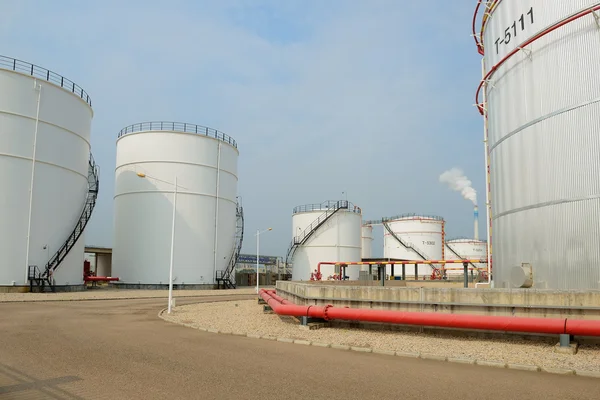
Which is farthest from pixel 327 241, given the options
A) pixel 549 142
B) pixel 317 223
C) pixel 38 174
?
pixel 549 142

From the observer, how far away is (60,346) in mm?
12078

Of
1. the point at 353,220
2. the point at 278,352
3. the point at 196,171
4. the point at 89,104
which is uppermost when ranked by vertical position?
the point at 89,104

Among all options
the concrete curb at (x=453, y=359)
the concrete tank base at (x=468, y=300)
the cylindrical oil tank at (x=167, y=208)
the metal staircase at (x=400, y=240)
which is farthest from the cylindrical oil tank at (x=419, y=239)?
the concrete curb at (x=453, y=359)

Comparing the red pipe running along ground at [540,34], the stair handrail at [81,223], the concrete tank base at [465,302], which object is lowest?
the concrete tank base at [465,302]

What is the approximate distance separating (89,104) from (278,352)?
115 ft

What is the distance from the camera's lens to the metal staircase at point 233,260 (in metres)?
48.2

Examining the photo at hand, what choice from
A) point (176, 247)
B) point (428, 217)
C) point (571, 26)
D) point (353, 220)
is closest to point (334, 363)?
point (571, 26)

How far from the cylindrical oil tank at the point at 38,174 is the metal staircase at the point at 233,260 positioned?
1386cm

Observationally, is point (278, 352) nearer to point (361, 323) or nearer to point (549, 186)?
point (361, 323)

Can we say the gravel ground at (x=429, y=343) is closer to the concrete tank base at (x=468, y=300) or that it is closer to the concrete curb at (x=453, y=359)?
the concrete curb at (x=453, y=359)

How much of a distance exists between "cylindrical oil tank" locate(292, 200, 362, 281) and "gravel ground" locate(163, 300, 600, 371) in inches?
1436

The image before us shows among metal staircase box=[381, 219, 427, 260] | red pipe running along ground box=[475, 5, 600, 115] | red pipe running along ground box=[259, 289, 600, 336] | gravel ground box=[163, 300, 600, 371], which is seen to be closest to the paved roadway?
gravel ground box=[163, 300, 600, 371]

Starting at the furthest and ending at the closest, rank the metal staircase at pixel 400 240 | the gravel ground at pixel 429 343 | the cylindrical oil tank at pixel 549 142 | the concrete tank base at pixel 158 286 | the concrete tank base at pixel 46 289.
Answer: the metal staircase at pixel 400 240 < the concrete tank base at pixel 158 286 < the concrete tank base at pixel 46 289 < the cylindrical oil tank at pixel 549 142 < the gravel ground at pixel 429 343

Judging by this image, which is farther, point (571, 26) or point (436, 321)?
point (571, 26)
